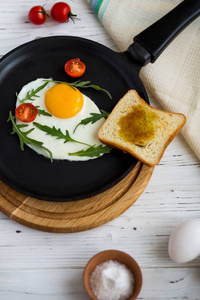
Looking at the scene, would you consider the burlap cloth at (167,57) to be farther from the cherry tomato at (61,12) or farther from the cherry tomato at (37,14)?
the cherry tomato at (37,14)

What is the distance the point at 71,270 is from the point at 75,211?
0.44 metres

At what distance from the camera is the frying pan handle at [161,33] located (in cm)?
287

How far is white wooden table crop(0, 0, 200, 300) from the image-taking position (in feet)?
8.68

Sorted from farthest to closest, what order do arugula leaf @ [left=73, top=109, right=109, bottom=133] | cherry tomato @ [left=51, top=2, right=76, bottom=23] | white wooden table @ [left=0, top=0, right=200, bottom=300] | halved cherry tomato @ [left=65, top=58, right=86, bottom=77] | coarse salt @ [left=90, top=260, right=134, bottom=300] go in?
1. cherry tomato @ [left=51, top=2, right=76, bottom=23]
2. halved cherry tomato @ [left=65, top=58, right=86, bottom=77]
3. arugula leaf @ [left=73, top=109, right=109, bottom=133]
4. white wooden table @ [left=0, top=0, right=200, bottom=300]
5. coarse salt @ [left=90, top=260, right=134, bottom=300]

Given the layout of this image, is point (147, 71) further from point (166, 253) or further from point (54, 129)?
point (166, 253)

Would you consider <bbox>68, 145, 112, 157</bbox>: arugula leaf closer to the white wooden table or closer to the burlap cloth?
the white wooden table

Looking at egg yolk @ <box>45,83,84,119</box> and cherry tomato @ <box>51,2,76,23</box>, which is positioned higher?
cherry tomato @ <box>51,2,76,23</box>

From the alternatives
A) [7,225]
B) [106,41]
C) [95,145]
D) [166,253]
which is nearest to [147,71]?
[106,41]

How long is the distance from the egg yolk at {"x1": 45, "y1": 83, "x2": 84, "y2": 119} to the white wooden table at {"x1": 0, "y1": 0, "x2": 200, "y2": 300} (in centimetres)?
85

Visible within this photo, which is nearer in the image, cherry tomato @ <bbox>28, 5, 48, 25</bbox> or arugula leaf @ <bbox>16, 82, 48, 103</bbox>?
arugula leaf @ <bbox>16, 82, 48, 103</bbox>

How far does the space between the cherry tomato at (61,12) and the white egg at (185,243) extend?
2.09 metres

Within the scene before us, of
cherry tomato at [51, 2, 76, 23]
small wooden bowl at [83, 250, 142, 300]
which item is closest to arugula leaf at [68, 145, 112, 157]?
small wooden bowl at [83, 250, 142, 300]

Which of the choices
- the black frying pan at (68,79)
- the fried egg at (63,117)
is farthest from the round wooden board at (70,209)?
the fried egg at (63,117)

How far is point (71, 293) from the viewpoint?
263 cm
